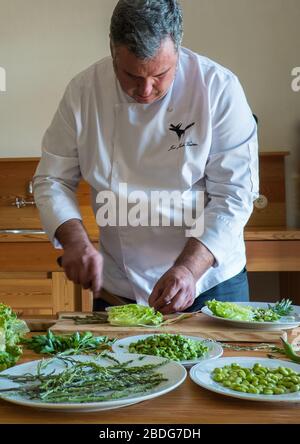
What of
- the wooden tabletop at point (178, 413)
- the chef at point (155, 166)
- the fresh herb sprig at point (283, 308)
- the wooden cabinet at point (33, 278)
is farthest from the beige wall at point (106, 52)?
the wooden tabletop at point (178, 413)

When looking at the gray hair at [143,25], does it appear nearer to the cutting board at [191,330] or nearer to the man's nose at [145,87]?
the man's nose at [145,87]

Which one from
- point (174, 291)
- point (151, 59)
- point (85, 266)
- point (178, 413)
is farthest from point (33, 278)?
point (178, 413)

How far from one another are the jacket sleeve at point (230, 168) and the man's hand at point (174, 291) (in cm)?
18

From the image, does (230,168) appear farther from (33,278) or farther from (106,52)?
(106,52)

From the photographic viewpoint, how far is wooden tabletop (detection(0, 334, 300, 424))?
80cm

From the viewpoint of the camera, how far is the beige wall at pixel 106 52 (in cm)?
337

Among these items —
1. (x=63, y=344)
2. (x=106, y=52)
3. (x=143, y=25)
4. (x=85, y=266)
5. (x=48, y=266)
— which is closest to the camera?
(x=63, y=344)

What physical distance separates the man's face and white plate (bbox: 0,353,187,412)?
63cm

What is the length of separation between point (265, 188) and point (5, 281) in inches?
56.7

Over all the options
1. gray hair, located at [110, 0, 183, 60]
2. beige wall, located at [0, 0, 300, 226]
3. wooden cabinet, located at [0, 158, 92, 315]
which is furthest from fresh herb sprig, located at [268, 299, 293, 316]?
beige wall, located at [0, 0, 300, 226]

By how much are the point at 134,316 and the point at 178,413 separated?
0.56 meters

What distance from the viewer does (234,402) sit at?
871 mm

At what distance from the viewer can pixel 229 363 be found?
1021mm

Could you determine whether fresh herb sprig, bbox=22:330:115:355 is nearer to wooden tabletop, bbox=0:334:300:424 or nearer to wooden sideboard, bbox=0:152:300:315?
wooden tabletop, bbox=0:334:300:424
